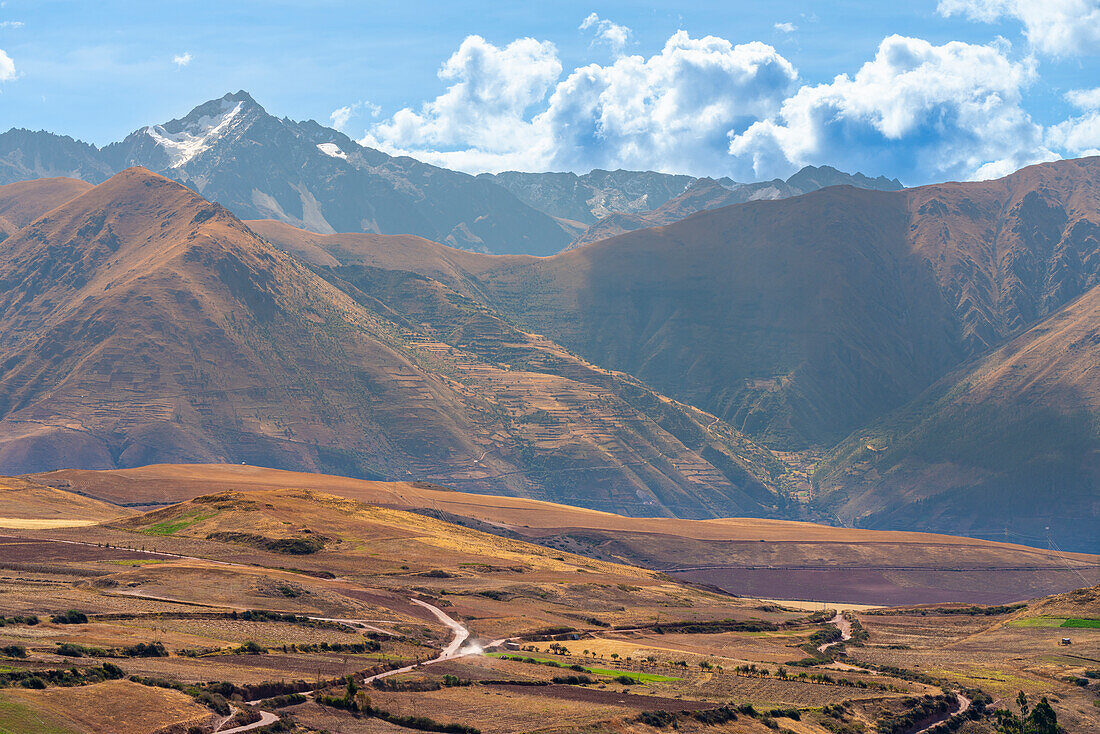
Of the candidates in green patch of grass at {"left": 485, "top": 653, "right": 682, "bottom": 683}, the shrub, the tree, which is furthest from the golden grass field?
the tree

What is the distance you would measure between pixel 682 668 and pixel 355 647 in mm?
32148

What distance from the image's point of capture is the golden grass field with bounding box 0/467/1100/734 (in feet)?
303

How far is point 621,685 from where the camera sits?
114 m

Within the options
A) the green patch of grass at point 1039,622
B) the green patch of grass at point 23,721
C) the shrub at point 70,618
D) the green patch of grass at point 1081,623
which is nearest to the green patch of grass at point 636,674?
the shrub at point 70,618

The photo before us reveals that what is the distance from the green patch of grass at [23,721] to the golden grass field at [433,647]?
0.48 ft

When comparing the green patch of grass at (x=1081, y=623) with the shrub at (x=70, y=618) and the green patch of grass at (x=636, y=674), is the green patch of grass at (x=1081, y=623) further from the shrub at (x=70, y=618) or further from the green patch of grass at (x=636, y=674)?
the shrub at (x=70, y=618)

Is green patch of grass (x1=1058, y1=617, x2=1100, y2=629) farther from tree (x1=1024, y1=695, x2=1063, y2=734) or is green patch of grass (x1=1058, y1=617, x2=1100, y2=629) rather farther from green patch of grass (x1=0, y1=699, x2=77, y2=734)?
green patch of grass (x1=0, y1=699, x2=77, y2=734)

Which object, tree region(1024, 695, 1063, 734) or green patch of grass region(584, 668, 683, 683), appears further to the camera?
green patch of grass region(584, 668, 683, 683)

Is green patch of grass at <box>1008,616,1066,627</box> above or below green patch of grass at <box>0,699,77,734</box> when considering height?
below

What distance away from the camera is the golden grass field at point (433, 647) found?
9250cm

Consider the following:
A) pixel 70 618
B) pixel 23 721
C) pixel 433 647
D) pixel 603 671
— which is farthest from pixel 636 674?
pixel 23 721

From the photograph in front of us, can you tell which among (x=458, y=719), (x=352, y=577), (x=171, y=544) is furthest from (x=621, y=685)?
(x=171, y=544)

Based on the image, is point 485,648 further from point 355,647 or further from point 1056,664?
A: point 1056,664

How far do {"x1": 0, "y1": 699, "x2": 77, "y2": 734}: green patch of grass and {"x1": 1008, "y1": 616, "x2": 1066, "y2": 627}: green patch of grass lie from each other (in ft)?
449
